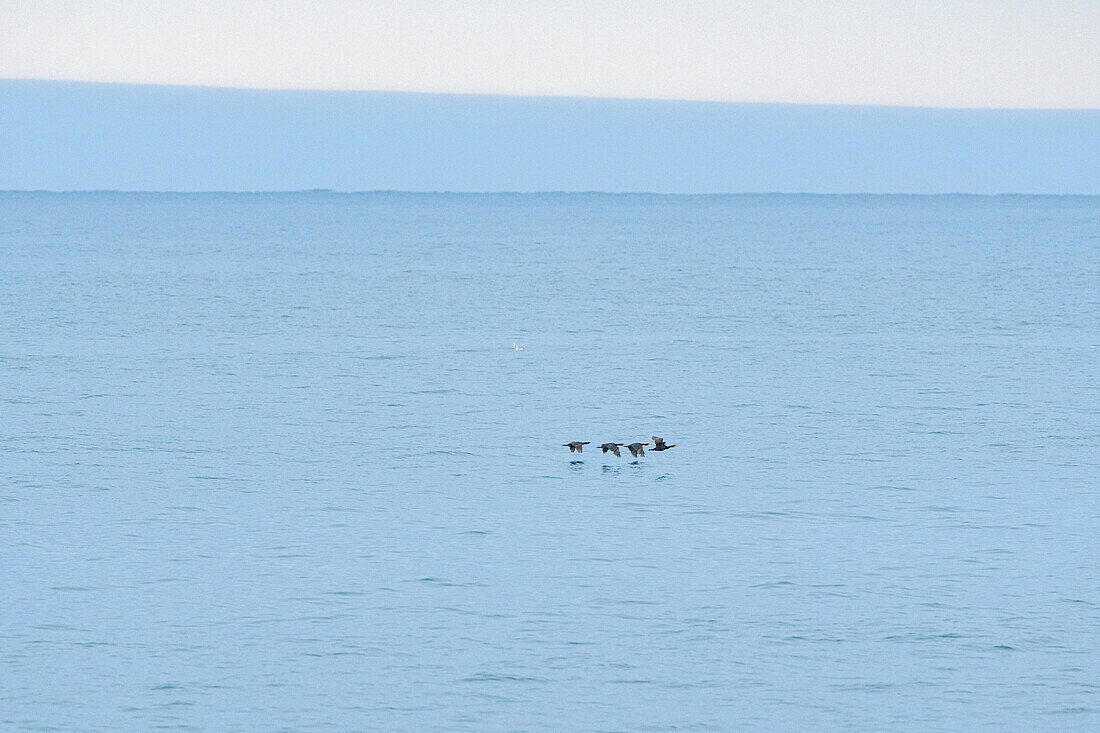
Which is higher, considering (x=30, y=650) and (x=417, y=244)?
(x=417, y=244)

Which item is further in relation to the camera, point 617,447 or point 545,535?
point 617,447

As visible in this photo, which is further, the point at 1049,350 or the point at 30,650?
the point at 1049,350

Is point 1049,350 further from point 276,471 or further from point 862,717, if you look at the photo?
point 862,717

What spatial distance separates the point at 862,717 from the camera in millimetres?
21359

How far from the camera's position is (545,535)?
30.9 meters

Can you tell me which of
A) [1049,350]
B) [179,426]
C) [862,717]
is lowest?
[862,717]

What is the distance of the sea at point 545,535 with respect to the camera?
2225 cm

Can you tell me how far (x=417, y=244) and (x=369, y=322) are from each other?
120785 mm

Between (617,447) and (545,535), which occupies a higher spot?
(617,447)

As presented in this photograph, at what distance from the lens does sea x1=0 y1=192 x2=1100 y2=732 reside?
2225cm

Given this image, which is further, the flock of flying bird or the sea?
the flock of flying bird

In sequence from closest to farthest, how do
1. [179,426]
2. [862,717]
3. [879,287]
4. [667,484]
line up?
[862,717]
[667,484]
[179,426]
[879,287]

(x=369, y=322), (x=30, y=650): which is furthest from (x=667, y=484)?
(x=369, y=322)

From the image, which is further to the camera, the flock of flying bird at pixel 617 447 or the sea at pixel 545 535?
the flock of flying bird at pixel 617 447
